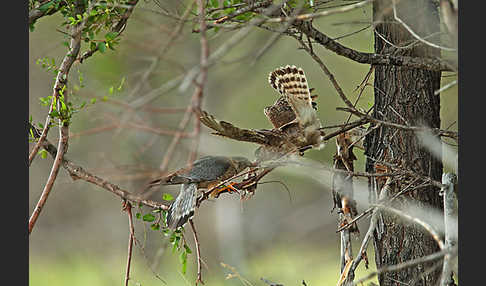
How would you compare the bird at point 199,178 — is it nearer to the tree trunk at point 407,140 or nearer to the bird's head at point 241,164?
the bird's head at point 241,164

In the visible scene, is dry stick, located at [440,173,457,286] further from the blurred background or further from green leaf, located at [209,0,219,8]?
the blurred background

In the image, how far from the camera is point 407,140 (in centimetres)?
129

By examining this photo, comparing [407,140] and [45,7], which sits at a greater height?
[45,7]

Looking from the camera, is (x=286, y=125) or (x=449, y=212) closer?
(x=449, y=212)

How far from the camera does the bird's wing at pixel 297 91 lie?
4.07 ft

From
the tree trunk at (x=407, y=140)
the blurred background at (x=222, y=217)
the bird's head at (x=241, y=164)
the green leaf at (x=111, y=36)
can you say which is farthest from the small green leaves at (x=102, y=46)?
the blurred background at (x=222, y=217)

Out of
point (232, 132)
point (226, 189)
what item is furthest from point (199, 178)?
point (232, 132)

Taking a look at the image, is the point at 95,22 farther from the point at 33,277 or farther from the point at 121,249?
the point at 121,249

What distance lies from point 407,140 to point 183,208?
475mm

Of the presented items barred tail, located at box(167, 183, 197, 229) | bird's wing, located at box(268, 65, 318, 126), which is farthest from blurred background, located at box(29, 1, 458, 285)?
barred tail, located at box(167, 183, 197, 229)

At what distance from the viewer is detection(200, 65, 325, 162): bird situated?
109 cm

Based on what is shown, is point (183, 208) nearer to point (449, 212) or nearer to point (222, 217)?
point (449, 212)

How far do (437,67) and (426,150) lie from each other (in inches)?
8.9

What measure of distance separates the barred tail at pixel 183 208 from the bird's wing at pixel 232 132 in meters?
0.16
